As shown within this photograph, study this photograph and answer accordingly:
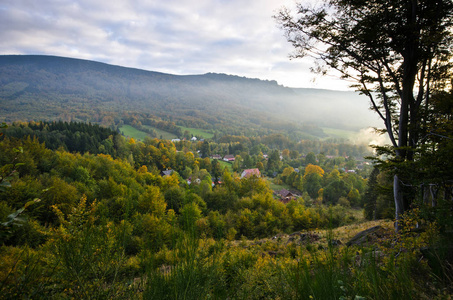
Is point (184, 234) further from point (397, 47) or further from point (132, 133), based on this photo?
point (132, 133)

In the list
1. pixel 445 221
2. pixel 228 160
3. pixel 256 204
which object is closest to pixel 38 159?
pixel 256 204

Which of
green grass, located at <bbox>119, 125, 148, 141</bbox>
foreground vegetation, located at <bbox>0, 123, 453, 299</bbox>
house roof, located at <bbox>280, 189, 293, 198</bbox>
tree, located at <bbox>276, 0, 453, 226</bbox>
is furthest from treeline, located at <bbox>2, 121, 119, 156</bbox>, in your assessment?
tree, located at <bbox>276, 0, 453, 226</bbox>

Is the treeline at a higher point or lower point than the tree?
lower

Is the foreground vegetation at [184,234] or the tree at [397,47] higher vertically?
the tree at [397,47]

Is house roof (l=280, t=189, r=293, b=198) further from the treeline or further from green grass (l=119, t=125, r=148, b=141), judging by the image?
green grass (l=119, t=125, r=148, b=141)

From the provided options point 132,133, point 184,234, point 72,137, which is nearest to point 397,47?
point 184,234

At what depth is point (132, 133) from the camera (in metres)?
94.9

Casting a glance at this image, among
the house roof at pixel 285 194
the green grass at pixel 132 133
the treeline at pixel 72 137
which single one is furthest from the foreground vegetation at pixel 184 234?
the green grass at pixel 132 133

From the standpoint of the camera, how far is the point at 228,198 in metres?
31.4

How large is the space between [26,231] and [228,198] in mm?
22406

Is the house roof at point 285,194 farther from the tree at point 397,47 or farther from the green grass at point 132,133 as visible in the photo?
the green grass at point 132,133

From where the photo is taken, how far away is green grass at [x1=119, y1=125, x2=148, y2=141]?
90.3 metres

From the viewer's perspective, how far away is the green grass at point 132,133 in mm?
90319

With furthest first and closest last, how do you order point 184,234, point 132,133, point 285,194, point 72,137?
point 132,133 → point 72,137 → point 285,194 → point 184,234
